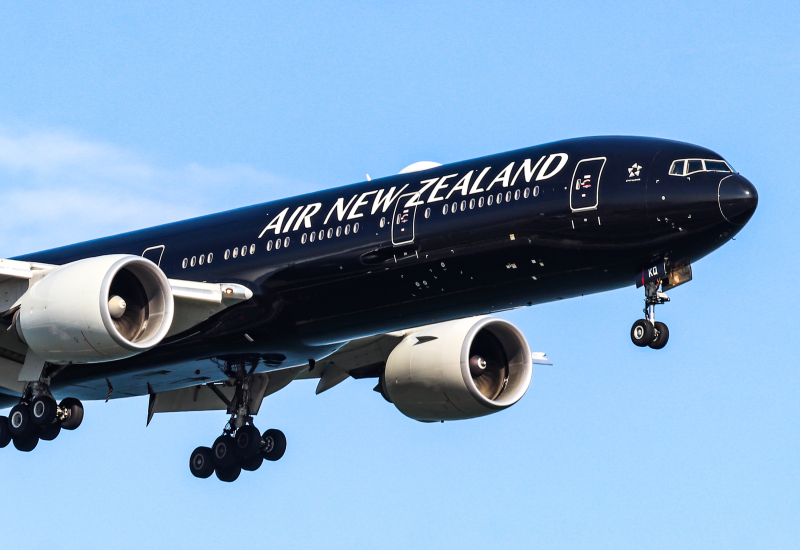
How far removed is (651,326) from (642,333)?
231mm

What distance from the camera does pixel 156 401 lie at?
1644 inches

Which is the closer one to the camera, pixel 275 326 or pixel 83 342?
pixel 83 342

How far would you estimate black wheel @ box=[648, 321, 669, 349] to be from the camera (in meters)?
31.2

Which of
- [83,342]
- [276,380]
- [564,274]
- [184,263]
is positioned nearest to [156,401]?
[276,380]

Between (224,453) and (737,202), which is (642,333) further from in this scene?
(224,453)

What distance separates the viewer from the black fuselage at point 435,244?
3141 cm

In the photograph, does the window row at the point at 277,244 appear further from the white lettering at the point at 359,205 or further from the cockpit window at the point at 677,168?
the cockpit window at the point at 677,168

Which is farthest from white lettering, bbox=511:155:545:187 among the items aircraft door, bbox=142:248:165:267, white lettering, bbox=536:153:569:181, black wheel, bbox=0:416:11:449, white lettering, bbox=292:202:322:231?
black wheel, bbox=0:416:11:449

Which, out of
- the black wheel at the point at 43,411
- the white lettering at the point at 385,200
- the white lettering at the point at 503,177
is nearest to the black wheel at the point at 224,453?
the black wheel at the point at 43,411

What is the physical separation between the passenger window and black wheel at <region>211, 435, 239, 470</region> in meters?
14.1

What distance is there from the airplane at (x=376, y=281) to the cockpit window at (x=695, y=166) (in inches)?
1.8

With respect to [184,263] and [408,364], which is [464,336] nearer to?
[408,364]

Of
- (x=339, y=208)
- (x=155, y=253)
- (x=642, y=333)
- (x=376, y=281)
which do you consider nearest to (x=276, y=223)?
(x=339, y=208)

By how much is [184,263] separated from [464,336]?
22.4 ft
